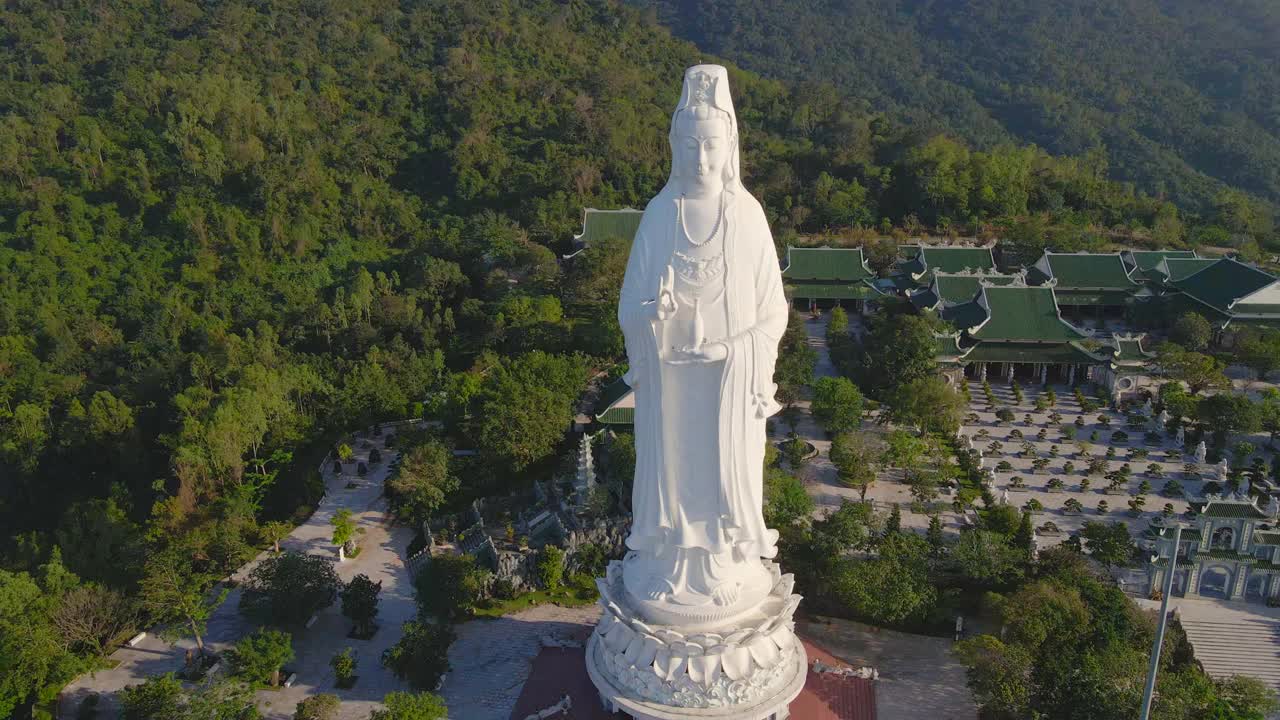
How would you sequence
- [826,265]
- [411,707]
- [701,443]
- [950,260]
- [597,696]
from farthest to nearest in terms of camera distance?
[826,265], [950,260], [597,696], [411,707], [701,443]

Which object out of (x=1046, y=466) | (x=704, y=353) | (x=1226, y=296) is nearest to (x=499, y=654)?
(x=704, y=353)

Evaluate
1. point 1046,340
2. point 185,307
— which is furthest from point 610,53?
point 1046,340

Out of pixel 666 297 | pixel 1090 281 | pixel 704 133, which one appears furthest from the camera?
pixel 1090 281

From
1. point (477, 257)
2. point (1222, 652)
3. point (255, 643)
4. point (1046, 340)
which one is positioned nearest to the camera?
point (255, 643)

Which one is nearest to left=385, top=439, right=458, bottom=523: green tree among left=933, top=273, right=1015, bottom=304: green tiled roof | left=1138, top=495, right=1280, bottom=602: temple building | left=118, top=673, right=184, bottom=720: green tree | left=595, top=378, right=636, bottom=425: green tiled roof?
left=595, top=378, right=636, bottom=425: green tiled roof

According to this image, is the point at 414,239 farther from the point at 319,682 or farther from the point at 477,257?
the point at 319,682

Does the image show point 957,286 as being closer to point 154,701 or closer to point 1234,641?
point 1234,641

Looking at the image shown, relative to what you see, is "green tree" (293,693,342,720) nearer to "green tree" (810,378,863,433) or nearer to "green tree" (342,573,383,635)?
"green tree" (342,573,383,635)

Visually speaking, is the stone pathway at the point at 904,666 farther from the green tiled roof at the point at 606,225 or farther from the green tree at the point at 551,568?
the green tiled roof at the point at 606,225
